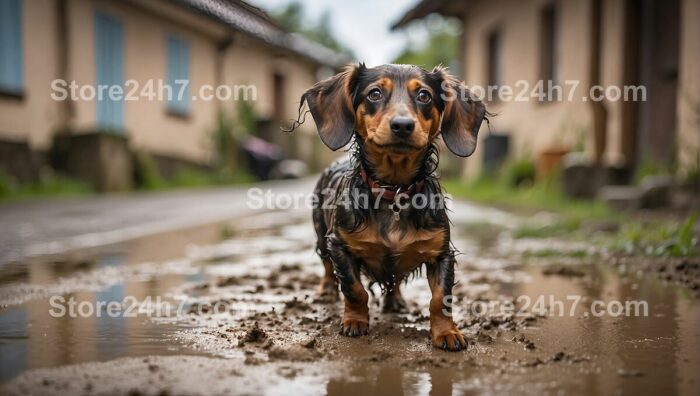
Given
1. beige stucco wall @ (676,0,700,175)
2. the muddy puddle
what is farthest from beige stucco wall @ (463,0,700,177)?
the muddy puddle

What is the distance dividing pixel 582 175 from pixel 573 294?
17.1 feet

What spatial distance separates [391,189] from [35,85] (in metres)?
10.9

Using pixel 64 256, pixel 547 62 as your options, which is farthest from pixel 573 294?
pixel 547 62

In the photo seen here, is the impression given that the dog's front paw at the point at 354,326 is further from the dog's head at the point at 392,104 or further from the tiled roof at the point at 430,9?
the tiled roof at the point at 430,9

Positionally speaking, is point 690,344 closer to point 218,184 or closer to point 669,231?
point 669,231

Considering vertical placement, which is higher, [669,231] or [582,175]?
[582,175]

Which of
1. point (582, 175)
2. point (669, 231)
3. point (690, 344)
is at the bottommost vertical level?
point (690, 344)

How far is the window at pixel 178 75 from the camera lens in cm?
1723

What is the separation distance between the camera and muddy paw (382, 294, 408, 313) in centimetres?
327

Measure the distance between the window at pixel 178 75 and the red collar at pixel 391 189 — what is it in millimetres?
14998

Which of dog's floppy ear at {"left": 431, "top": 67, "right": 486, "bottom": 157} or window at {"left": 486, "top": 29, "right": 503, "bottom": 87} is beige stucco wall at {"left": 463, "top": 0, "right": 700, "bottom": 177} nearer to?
window at {"left": 486, "top": 29, "right": 503, "bottom": 87}

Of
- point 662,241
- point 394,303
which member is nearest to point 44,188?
point 394,303

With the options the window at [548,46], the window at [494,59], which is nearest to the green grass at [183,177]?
the window at [494,59]

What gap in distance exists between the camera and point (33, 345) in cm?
243
